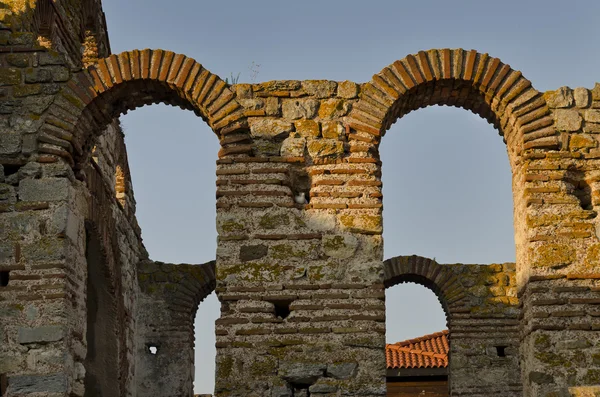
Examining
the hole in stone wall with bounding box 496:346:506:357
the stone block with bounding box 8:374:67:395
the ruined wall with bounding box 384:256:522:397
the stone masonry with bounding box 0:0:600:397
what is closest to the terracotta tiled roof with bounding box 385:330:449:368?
the ruined wall with bounding box 384:256:522:397

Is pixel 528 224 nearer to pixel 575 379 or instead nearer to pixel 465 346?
pixel 575 379

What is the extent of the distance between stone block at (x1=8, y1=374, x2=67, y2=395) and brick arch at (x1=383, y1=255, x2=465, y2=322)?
21.4ft

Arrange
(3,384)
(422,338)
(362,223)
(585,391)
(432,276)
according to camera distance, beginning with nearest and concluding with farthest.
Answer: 1. (585,391)
2. (3,384)
3. (362,223)
4. (432,276)
5. (422,338)

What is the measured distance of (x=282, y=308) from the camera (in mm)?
7434

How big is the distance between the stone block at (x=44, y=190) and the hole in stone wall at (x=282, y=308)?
6.45ft

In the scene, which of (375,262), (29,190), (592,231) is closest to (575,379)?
(592,231)

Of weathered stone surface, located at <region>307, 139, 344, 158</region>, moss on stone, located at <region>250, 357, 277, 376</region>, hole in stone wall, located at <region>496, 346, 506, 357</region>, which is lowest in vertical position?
hole in stone wall, located at <region>496, 346, 506, 357</region>

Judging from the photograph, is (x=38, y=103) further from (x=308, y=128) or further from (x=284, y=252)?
(x=284, y=252)

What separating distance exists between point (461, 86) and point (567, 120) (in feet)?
3.04

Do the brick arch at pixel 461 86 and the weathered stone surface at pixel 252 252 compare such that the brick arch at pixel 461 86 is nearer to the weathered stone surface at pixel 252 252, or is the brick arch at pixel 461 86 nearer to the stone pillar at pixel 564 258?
the stone pillar at pixel 564 258

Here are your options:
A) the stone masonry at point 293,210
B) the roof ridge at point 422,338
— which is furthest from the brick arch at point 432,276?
the roof ridge at point 422,338

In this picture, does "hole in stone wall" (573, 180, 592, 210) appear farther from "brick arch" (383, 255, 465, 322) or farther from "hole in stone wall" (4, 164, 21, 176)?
"brick arch" (383, 255, 465, 322)

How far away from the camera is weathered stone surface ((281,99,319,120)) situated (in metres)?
7.87

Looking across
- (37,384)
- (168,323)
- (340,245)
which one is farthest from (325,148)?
(168,323)
